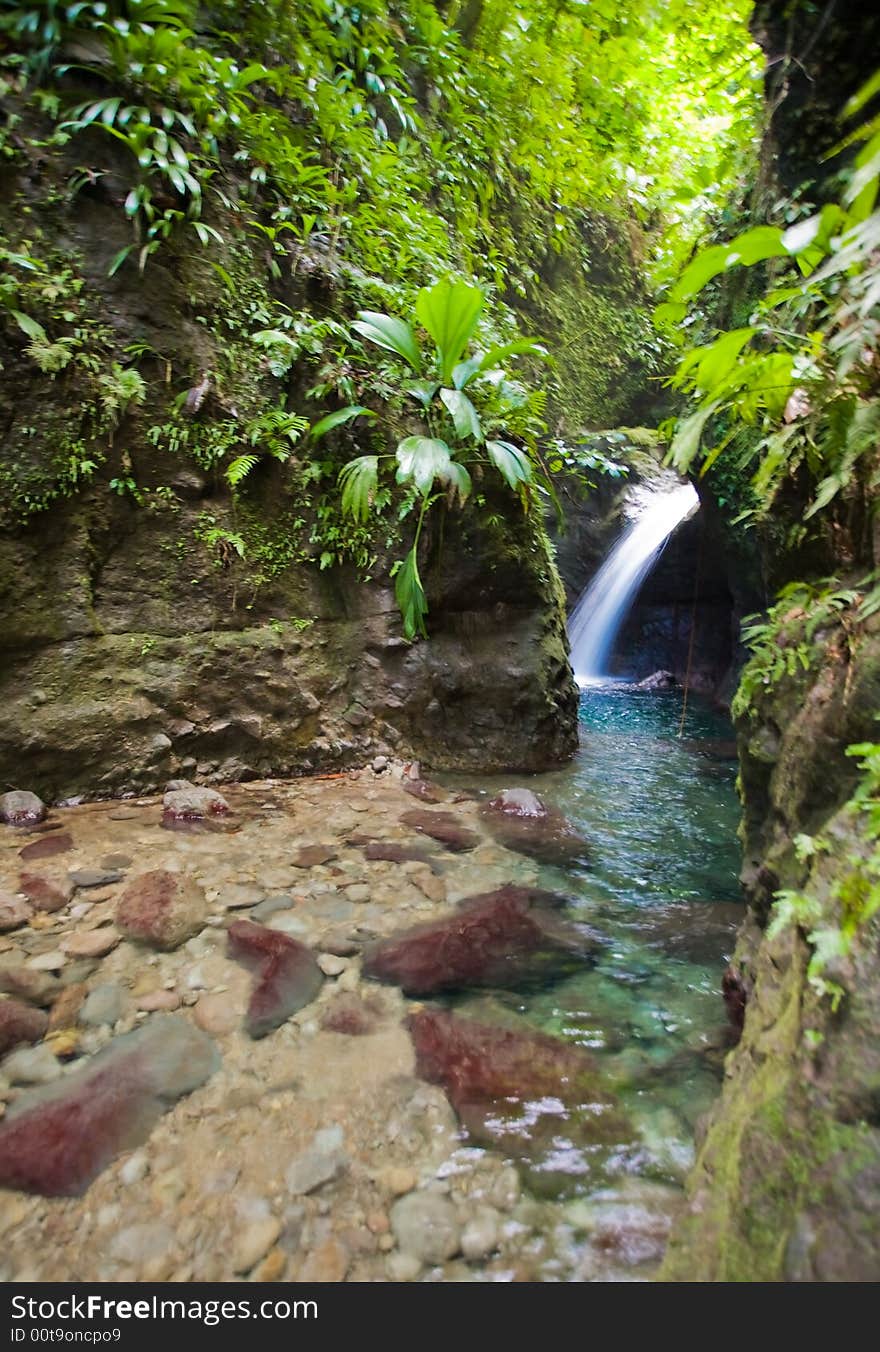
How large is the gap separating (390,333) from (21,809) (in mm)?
3216

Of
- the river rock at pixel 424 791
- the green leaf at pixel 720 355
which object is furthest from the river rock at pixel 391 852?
the green leaf at pixel 720 355

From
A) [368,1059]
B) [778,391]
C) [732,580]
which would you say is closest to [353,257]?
[778,391]

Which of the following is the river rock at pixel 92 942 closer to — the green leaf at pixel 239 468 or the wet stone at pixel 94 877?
the wet stone at pixel 94 877

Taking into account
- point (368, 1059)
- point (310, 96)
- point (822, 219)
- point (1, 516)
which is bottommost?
point (368, 1059)

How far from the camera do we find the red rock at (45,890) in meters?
2.09

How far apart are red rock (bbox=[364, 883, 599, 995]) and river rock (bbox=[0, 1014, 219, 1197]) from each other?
569 mm

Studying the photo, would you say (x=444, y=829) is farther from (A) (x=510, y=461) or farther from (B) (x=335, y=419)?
(B) (x=335, y=419)

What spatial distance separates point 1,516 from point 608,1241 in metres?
3.40

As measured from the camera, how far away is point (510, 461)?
12.4 feet

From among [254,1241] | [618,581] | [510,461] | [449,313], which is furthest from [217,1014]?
[618,581]

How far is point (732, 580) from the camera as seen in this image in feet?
24.0

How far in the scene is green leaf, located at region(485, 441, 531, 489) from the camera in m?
3.77
